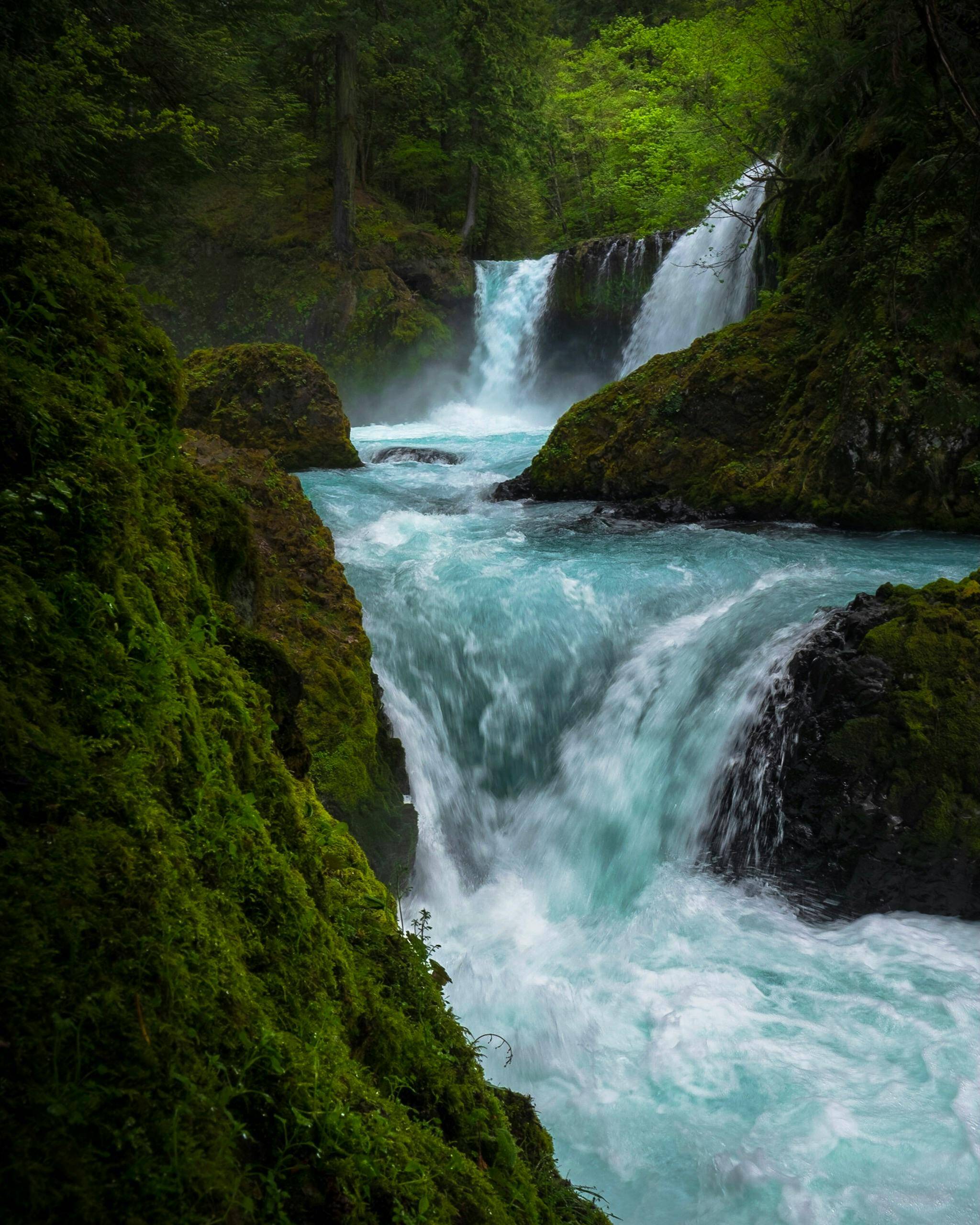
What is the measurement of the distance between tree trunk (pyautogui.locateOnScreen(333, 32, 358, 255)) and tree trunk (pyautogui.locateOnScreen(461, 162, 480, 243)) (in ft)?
11.7

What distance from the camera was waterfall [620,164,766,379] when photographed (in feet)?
51.1

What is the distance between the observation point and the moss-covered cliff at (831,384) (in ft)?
23.0

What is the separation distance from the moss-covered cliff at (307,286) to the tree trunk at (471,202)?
4.11 ft

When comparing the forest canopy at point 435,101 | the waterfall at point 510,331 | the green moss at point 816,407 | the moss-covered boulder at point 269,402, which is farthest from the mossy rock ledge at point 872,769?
the waterfall at point 510,331

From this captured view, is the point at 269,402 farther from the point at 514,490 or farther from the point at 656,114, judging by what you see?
the point at 656,114

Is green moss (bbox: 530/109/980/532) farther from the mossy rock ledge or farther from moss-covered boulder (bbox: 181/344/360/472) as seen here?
moss-covered boulder (bbox: 181/344/360/472)

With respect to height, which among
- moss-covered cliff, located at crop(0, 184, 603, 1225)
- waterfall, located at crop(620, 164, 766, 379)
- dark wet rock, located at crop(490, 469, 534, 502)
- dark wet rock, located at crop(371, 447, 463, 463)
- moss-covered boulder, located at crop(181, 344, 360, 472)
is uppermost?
waterfall, located at crop(620, 164, 766, 379)

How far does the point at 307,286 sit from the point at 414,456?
1028 centimetres

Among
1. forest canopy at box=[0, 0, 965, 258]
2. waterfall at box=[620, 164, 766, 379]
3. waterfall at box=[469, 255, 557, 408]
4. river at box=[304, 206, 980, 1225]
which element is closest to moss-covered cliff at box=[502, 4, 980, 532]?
river at box=[304, 206, 980, 1225]

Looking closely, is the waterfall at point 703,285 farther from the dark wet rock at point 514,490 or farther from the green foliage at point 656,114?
the dark wet rock at point 514,490

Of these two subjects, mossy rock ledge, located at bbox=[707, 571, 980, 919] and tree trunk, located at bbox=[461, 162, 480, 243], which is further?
tree trunk, located at bbox=[461, 162, 480, 243]

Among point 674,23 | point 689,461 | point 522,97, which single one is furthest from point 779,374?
point 674,23

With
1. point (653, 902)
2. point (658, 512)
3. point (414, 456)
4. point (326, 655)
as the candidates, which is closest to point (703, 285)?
point (414, 456)

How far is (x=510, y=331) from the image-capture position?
73.5 ft
